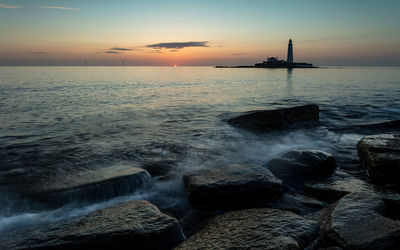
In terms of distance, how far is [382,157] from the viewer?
5.81 m

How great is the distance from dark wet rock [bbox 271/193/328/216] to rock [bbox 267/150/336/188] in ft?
2.93

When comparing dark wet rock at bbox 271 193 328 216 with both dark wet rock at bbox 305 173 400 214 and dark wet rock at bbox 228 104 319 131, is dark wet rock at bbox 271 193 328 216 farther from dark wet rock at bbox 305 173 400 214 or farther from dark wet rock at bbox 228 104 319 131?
dark wet rock at bbox 228 104 319 131

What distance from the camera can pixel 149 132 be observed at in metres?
12.0

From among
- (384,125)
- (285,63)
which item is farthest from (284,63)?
(384,125)

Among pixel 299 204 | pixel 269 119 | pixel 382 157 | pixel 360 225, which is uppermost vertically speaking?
pixel 269 119

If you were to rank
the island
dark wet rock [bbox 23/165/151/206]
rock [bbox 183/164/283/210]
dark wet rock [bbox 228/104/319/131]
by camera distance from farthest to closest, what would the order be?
the island < dark wet rock [bbox 228/104/319/131] < dark wet rock [bbox 23/165/151/206] < rock [bbox 183/164/283/210]

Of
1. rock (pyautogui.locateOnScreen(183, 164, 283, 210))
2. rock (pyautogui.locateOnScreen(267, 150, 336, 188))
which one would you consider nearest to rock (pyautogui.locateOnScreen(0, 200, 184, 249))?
rock (pyautogui.locateOnScreen(183, 164, 283, 210))

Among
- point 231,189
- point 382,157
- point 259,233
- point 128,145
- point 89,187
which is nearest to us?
point 259,233

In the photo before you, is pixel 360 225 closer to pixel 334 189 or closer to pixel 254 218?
pixel 254 218

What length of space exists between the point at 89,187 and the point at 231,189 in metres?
3.06

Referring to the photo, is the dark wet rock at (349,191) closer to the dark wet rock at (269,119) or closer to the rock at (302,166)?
the rock at (302,166)

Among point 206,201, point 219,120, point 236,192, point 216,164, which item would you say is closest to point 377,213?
point 236,192

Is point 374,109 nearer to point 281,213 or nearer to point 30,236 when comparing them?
point 281,213

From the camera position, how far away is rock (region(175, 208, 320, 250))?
3.09m
